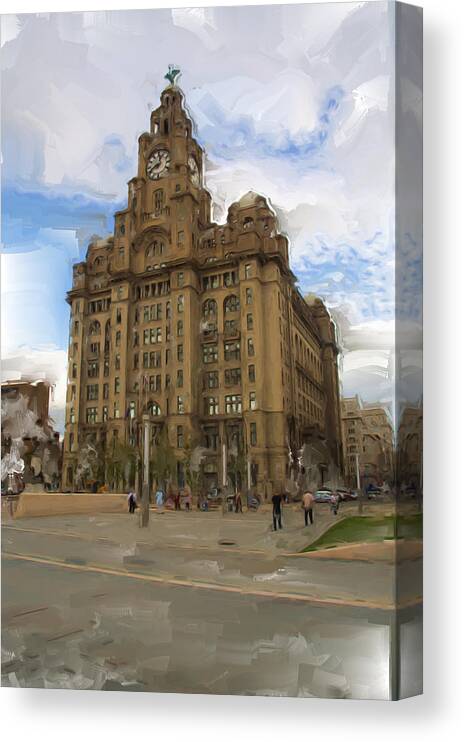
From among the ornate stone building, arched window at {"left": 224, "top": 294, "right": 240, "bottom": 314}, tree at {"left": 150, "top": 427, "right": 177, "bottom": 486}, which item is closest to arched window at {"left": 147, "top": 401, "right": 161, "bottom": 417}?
the ornate stone building

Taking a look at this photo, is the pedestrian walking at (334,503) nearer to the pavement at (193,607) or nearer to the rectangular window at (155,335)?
the pavement at (193,607)

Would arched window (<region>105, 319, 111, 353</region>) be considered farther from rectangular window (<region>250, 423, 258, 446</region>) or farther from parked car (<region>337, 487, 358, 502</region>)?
parked car (<region>337, 487, 358, 502</region>)

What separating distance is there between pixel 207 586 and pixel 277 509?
2.69 ft

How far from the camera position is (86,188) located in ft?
19.6

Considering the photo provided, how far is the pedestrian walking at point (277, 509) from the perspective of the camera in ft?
18.1

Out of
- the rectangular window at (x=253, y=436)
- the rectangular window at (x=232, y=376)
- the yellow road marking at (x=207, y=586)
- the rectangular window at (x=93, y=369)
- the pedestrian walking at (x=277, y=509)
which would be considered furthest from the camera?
the rectangular window at (x=93, y=369)

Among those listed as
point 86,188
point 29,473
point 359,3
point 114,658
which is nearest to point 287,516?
point 114,658

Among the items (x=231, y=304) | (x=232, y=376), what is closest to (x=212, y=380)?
(x=232, y=376)

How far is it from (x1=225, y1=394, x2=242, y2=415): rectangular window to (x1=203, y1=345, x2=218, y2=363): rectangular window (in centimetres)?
34

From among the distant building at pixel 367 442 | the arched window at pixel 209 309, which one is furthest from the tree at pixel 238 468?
the arched window at pixel 209 309

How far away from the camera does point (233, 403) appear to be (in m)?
5.68

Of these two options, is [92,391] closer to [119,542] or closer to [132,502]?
[132,502]

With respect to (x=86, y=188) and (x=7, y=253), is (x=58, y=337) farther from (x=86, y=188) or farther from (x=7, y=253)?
(x=86, y=188)

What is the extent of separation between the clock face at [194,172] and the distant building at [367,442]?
7.27ft
